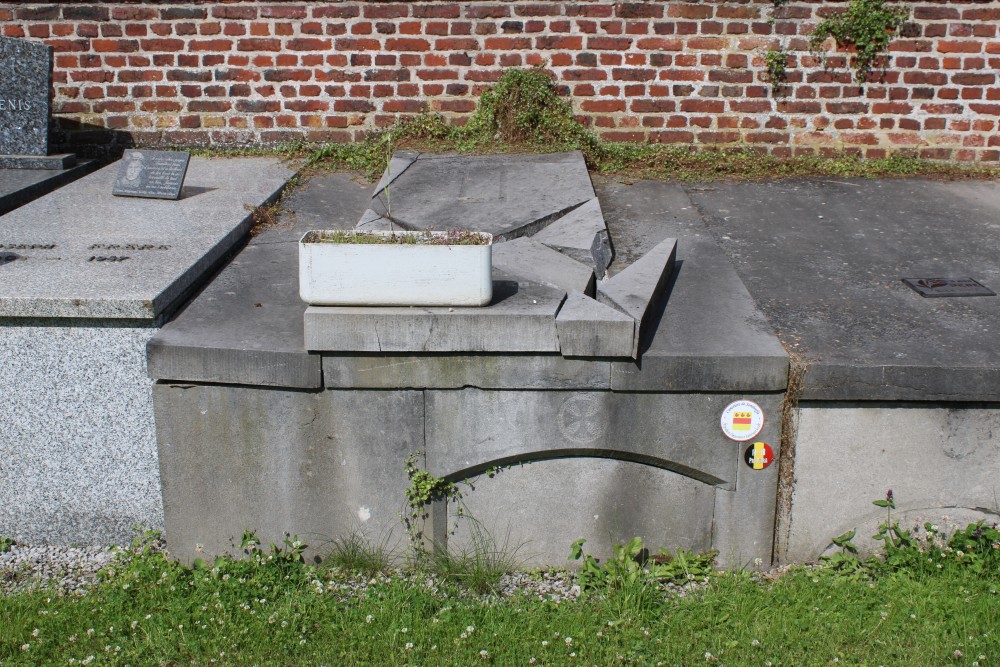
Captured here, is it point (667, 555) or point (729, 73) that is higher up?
point (729, 73)

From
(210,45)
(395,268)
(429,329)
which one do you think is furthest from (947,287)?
(210,45)

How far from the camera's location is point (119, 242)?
4.27 meters

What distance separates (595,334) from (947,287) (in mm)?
1836

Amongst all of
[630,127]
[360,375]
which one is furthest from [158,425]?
[630,127]

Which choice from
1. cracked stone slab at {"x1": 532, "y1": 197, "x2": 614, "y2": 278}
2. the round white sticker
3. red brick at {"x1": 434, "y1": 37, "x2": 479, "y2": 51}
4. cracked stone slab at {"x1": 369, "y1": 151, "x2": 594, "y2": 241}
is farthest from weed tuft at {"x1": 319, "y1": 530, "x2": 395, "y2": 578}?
red brick at {"x1": 434, "y1": 37, "x2": 479, "y2": 51}

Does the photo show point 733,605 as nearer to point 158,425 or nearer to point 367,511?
point 367,511

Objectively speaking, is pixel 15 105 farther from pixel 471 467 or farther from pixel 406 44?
pixel 471 467

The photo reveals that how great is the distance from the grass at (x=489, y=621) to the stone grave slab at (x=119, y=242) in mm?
1014

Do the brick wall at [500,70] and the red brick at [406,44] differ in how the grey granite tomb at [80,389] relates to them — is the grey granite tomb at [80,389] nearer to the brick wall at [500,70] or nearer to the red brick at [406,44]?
the brick wall at [500,70]

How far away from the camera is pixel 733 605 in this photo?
3.17 meters

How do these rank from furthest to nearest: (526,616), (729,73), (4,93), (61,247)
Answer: (729,73)
(4,93)
(61,247)
(526,616)

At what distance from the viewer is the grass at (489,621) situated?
2930mm

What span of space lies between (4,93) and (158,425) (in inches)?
136

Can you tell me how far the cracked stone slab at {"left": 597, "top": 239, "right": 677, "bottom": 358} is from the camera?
11.2 ft
